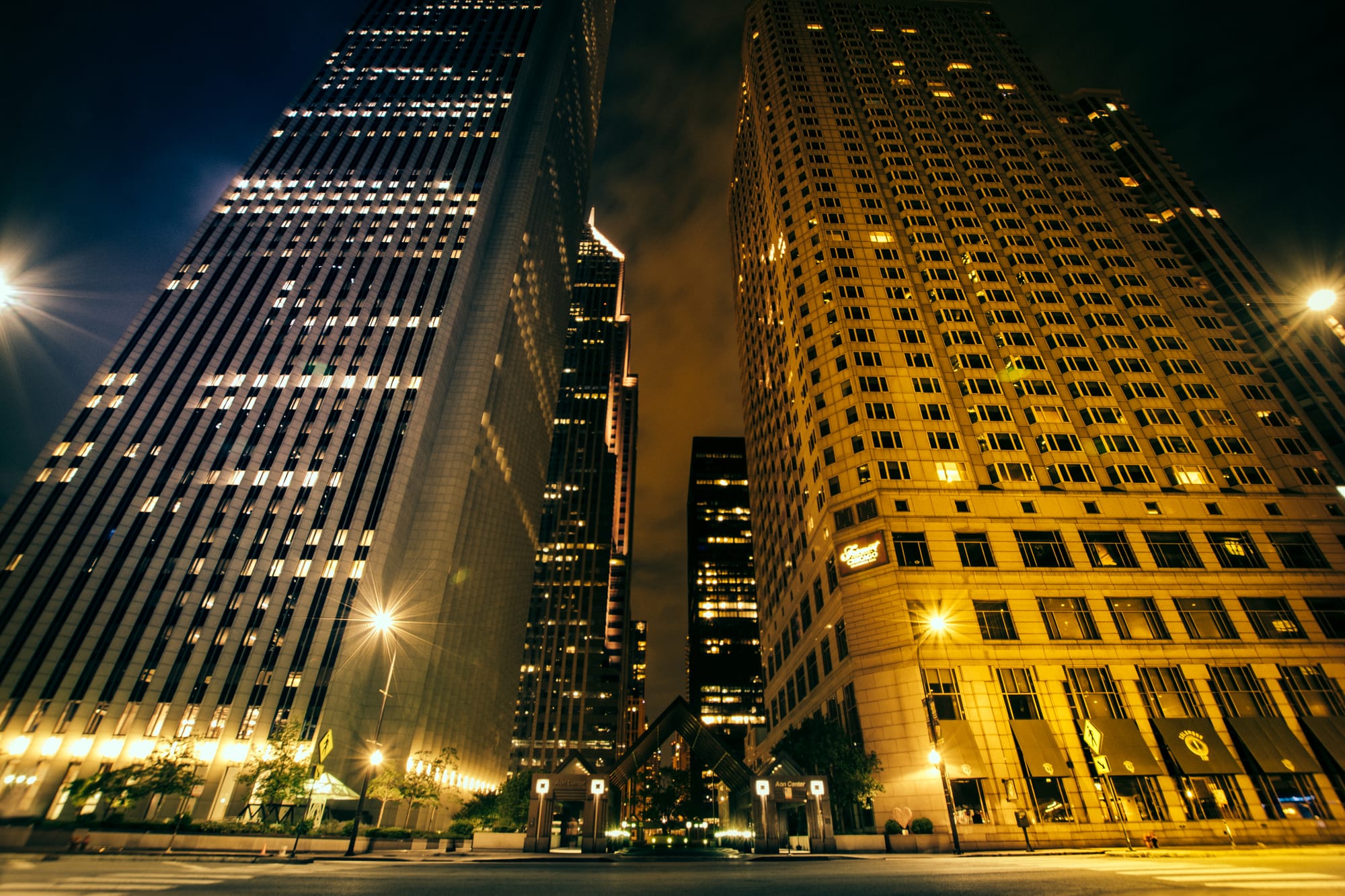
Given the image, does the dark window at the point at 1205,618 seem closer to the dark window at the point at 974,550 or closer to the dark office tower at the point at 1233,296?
the dark window at the point at 974,550

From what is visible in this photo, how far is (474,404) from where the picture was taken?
97.3 metres

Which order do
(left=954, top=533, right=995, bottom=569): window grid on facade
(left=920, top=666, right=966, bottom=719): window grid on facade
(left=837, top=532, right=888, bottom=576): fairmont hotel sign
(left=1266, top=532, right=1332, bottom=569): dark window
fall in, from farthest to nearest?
(left=1266, top=532, right=1332, bottom=569): dark window, (left=954, top=533, right=995, bottom=569): window grid on facade, (left=837, top=532, right=888, bottom=576): fairmont hotel sign, (left=920, top=666, right=966, bottom=719): window grid on facade

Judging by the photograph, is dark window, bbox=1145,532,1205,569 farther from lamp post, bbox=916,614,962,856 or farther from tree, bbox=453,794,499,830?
tree, bbox=453,794,499,830

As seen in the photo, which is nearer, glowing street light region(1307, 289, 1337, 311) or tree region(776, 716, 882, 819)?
glowing street light region(1307, 289, 1337, 311)

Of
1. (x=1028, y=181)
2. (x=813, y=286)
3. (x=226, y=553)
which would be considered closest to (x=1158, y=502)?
(x=813, y=286)

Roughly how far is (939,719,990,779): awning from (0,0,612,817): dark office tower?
212ft

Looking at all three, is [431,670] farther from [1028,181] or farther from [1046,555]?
[1028,181]

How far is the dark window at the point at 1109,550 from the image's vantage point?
189ft

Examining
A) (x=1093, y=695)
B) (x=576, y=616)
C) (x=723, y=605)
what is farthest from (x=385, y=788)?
(x=723, y=605)

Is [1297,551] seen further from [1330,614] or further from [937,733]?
[937,733]

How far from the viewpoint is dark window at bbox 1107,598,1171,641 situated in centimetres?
5412

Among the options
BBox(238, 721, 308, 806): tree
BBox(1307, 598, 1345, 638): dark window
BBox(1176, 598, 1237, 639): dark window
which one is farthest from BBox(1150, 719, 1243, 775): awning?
BBox(238, 721, 308, 806): tree

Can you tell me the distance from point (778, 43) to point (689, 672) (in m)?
165

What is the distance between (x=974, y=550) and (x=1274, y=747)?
27320 millimetres
